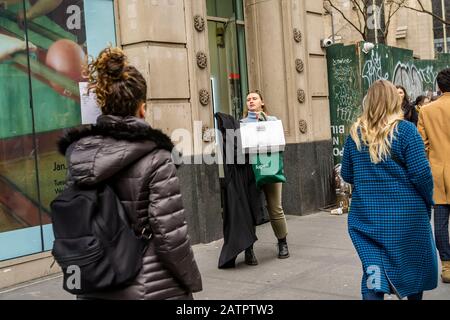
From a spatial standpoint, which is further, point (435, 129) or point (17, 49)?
point (17, 49)

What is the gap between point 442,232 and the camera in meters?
5.42

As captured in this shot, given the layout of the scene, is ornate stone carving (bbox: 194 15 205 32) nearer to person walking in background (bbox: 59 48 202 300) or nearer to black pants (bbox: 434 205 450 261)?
black pants (bbox: 434 205 450 261)

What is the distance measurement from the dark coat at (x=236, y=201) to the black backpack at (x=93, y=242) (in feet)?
11.6

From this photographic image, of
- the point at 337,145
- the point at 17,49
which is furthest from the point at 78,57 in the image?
the point at 337,145

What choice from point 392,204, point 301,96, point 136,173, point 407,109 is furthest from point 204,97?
point 136,173

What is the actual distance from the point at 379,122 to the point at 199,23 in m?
4.36

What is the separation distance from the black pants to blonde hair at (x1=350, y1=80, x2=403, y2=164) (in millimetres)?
1899

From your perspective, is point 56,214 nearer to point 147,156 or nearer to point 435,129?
point 147,156

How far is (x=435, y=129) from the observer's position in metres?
5.43

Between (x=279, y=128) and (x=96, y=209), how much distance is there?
4126mm

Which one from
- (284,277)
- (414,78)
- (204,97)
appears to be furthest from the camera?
(414,78)

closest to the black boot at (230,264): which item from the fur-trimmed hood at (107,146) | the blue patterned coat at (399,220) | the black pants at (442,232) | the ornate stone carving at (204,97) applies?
the black pants at (442,232)

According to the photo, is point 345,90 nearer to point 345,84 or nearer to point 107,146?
point 345,84

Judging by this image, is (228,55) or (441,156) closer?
(441,156)
